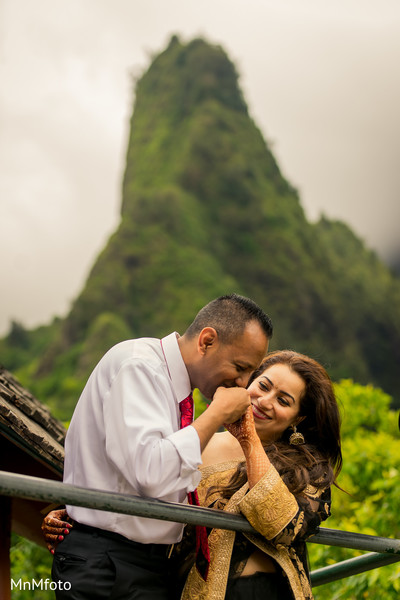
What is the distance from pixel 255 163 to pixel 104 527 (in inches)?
1484

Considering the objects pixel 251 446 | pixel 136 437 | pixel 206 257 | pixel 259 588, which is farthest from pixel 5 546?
pixel 206 257

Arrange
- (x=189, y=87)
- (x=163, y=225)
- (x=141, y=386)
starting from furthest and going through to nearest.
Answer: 1. (x=189, y=87)
2. (x=163, y=225)
3. (x=141, y=386)

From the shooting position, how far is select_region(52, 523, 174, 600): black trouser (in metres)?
2.16

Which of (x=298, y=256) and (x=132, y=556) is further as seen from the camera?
(x=298, y=256)

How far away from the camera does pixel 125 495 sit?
195 centimetres

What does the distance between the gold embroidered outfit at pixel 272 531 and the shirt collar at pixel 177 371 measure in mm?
443

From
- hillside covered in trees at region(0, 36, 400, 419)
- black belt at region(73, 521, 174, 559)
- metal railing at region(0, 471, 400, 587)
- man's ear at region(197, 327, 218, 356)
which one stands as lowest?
black belt at region(73, 521, 174, 559)

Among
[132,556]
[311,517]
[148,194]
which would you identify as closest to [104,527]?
[132,556]

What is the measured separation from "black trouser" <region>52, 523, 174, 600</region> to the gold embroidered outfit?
370 millimetres

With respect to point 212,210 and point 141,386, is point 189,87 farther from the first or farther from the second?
point 141,386

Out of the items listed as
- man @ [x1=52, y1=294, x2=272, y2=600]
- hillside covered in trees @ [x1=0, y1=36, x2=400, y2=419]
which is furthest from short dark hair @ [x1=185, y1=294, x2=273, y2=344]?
hillside covered in trees @ [x1=0, y1=36, x2=400, y2=419]

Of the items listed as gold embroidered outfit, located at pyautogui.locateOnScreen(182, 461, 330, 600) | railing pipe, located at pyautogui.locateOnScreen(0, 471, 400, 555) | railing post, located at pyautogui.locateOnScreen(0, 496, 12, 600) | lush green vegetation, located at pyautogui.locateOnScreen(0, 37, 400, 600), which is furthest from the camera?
lush green vegetation, located at pyautogui.locateOnScreen(0, 37, 400, 600)

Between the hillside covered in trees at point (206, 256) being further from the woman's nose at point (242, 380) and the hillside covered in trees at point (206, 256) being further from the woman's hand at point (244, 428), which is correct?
the woman's nose at point (242, 380)

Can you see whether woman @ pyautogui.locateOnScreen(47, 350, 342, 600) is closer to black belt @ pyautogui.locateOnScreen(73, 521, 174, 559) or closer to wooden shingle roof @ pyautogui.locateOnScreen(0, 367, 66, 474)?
black belt @ pyautogui.locateOnScreen(73, 521, 174, 559)
